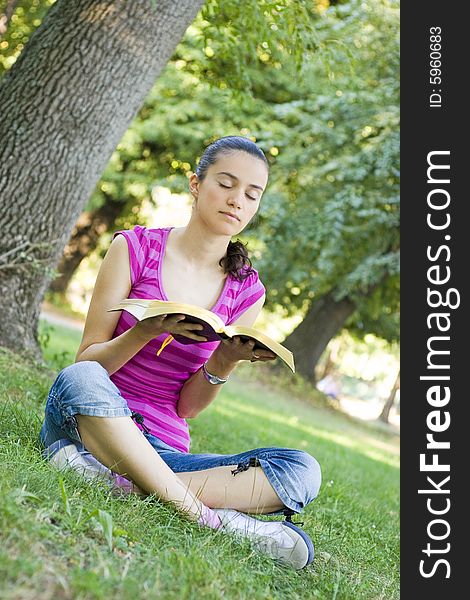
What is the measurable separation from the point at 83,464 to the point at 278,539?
72cm

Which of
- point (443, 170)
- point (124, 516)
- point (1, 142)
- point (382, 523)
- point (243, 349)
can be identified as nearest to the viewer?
point (124, 516)

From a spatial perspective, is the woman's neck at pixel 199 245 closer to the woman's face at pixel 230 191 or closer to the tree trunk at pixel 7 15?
the woman's face at pixel 230 191

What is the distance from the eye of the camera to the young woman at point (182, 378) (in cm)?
294

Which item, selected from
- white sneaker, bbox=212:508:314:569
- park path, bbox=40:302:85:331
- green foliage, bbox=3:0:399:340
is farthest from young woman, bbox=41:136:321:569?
park path, bbox=40:302:85:331

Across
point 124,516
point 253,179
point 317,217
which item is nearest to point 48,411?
point 124,516

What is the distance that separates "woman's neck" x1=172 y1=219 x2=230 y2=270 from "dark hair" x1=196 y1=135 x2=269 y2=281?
60 millimetres

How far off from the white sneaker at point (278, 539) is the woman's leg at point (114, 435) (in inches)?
6.1

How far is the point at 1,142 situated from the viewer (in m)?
5.42

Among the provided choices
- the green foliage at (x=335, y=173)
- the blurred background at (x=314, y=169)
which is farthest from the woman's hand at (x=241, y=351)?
the green foliage at (x=335, y=173)

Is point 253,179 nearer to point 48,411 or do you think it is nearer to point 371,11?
point 48,411

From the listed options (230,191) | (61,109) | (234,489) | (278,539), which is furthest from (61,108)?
(278,539)

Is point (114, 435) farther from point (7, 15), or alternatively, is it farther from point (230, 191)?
point (7, 15)

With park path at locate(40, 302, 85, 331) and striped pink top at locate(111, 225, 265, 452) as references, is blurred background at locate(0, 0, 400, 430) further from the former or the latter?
striped pink top at locate(111, 225, 265, 452)

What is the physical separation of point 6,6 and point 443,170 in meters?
3.42
